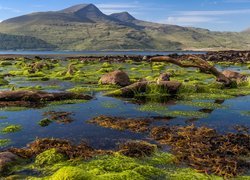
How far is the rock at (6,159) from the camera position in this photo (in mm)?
16209

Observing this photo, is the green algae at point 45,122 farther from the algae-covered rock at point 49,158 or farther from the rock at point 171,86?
the rock at point 171,86

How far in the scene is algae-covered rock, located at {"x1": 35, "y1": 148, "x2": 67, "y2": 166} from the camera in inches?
685

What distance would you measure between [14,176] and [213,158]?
9327 millimetres

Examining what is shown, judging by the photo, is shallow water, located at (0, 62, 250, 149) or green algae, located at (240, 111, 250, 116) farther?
green algae, located at (240, 111, 250, 116)

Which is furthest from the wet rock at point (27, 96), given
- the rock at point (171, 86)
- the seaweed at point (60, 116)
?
the rock at point (171, 86)

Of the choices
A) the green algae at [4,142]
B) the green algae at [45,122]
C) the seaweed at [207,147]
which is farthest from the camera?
the green algae at [45,122]

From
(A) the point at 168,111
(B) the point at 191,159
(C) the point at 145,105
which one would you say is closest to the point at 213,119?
(A) the point at 168,111

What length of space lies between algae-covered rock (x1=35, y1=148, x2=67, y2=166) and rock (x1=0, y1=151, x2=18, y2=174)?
1092 millimetres

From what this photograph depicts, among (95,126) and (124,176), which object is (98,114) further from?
(124,176)

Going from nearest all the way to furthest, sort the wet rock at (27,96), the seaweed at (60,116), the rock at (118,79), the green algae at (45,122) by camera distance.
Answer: the green algae at (45,122) < the seaweed at (60,116) < the wet rock at (27,96) < the rock at (118,79)

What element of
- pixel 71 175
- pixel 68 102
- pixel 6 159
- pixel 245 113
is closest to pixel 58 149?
pixel 6 159

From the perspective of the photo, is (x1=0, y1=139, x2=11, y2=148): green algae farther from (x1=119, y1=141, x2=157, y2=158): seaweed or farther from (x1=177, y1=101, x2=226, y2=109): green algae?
(x1=177, y1=101, x2=226, y2=109): green algae

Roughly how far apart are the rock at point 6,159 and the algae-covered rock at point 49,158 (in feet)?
3.58

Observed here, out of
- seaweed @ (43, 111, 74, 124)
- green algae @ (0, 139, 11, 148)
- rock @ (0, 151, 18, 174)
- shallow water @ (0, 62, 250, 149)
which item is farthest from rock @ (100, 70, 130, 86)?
rock @ (0, 151, 18, 174)
